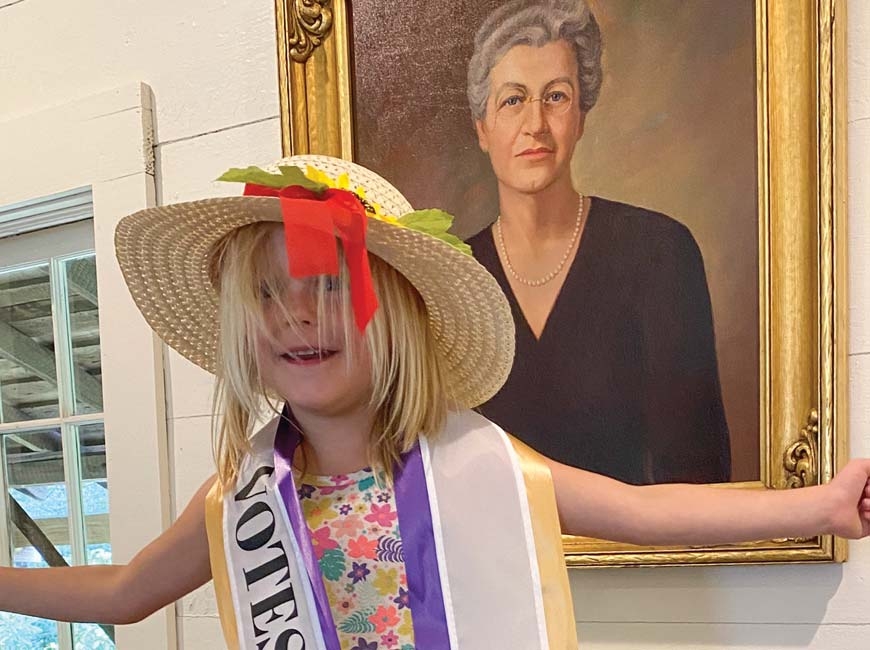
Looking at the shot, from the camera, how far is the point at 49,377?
5.82 feet

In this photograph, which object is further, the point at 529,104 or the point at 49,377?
the point at 49,377

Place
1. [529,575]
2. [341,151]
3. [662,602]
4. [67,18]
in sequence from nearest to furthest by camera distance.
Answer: [529,575]
[662,602]
[341,151]
[67,18]

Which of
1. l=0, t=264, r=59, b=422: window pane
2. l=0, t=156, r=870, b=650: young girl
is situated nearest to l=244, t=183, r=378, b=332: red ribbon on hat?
l=0, t=156, r=870, b=650: young girl

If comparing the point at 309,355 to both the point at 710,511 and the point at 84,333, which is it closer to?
the point at 710,511

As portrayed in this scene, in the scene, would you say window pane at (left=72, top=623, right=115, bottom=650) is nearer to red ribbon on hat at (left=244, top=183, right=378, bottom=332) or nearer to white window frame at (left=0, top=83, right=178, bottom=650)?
→ white window frame at (left=0, top=83, right=178, bottom=650)

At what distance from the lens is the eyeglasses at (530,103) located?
1200 mm

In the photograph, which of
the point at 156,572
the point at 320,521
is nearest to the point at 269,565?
the point at 320,521

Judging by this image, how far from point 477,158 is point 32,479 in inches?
41.9

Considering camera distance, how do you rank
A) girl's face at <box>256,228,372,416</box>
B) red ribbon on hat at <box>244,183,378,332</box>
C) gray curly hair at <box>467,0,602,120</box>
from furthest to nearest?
gray curly hair at <box>467,0,602,120</box>
girl's face at <box>256,228,372,416</box>
red ribbon on hat at <box>244,183,378,332</box>

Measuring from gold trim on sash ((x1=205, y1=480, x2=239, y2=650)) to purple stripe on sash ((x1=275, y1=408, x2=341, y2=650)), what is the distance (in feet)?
0.27

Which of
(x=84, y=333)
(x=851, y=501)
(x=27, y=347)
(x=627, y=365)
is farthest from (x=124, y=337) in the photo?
(x=851, y=501)

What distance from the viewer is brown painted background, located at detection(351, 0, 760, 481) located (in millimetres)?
1111

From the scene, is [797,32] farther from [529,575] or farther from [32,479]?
[32,479]

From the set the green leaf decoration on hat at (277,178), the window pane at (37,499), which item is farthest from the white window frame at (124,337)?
the green leaf decoration on hat at (277,178)
